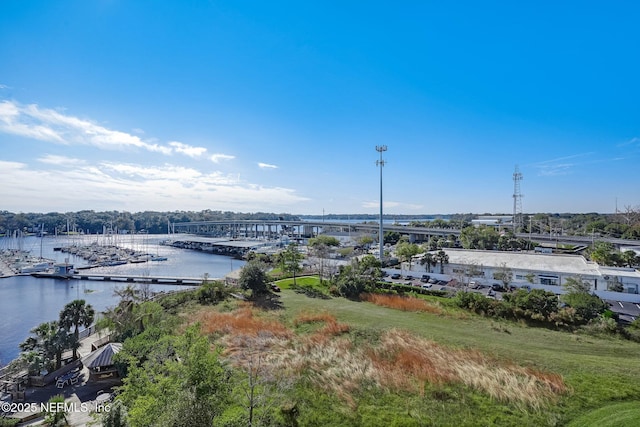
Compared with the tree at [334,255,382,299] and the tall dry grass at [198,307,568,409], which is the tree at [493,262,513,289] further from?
the tall dry grass at [198,307,568,409]

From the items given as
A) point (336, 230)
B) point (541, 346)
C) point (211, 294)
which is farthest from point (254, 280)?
point (336, 230)

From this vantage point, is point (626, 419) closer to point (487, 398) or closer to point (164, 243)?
point (487, 398)

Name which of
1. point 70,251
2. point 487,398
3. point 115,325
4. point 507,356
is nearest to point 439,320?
point 507,356

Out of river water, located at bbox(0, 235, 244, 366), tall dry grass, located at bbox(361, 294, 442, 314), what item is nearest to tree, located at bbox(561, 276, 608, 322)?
Answer: tall dry grass, located at bbox(361, 294, 442, 314)

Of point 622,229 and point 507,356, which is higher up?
point 622,229

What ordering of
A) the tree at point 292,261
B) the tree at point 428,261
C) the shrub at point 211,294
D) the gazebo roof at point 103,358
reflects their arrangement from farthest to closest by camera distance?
the tree at point 292,261
the tree at point 428,261
the shrub at point 211,294
the gazebo roof at point 103,358

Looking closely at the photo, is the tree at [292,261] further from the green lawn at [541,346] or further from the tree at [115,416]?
the tree at [115,416]

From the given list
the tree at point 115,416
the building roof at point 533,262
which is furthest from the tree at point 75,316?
the building roof at point 533,262
